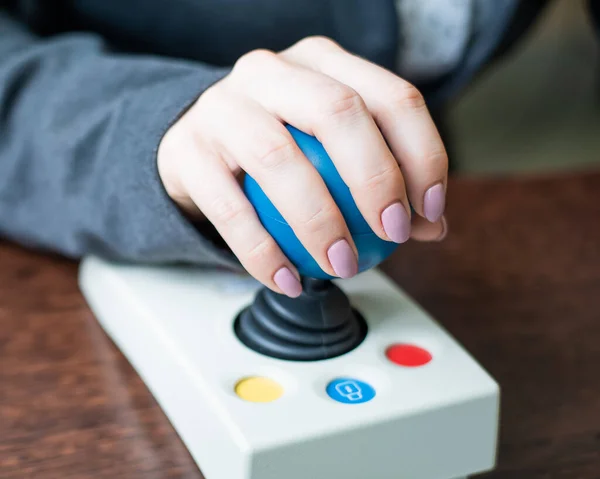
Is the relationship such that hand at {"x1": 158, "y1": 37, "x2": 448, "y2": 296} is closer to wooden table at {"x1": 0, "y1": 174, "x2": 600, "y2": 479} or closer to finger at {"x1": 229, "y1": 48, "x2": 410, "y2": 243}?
finger at {"x1": 229, "y1": 48, "x2": 410, "y2": 243}

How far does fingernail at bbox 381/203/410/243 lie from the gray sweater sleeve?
13cm

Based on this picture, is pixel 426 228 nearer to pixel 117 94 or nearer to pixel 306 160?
pixel 306 160

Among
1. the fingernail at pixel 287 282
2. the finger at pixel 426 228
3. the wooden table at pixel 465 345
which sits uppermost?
the finger at pixel 426 228

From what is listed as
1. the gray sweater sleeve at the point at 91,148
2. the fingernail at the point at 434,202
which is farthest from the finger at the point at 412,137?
the gray sweater sleeve at the point at 91,148

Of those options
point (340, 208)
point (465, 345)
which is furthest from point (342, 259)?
point (465, 345)

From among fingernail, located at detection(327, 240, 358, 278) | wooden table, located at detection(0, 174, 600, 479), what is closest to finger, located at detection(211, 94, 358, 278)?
fingernail, located at detection(327, 240, 358, 278)

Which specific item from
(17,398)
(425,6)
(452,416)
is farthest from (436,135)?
(425,6)

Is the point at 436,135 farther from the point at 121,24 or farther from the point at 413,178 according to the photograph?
the point at 121,24

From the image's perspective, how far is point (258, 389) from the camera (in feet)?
Answer: 1.40

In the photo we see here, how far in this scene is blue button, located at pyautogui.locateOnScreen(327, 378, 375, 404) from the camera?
0.42 metres

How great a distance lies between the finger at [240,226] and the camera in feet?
1.39

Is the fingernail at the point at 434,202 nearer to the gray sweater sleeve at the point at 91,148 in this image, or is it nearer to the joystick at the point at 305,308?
the joystick at the point at 305,308

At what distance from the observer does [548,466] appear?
0.43 meters

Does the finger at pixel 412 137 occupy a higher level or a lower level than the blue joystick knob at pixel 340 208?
higher
